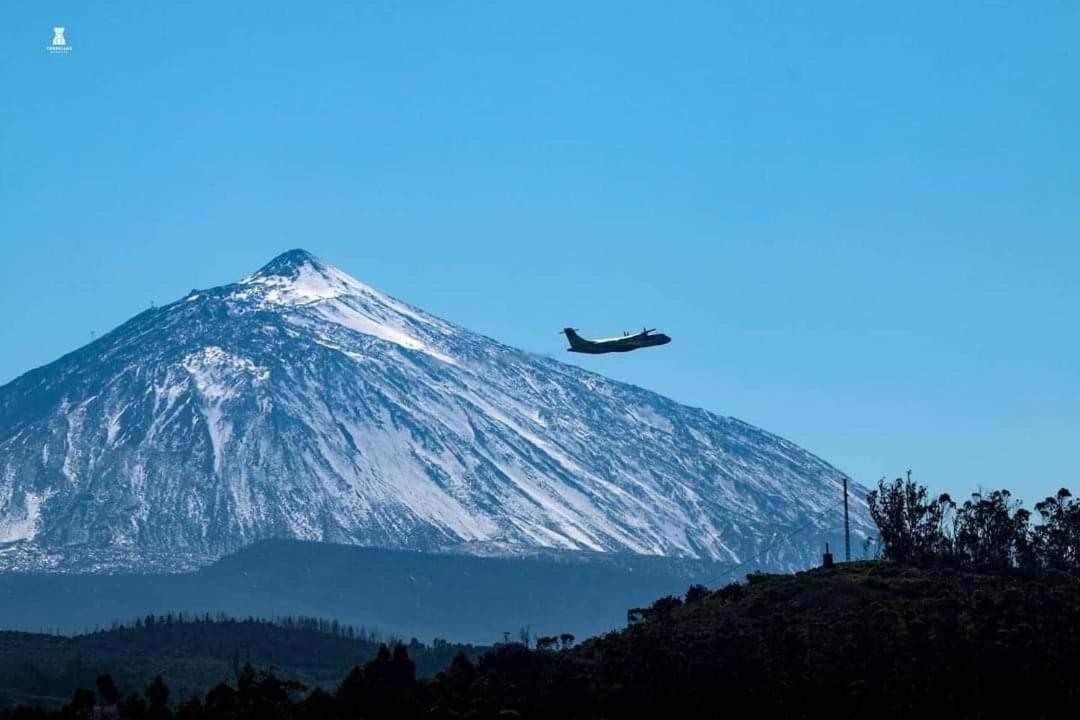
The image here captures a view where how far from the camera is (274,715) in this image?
191500 mm

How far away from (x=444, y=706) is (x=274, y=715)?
16.3 m

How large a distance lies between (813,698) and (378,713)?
42220mm

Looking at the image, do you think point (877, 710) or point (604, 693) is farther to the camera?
point (604, 693)

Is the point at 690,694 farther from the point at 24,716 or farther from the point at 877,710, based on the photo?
the point at 24,716

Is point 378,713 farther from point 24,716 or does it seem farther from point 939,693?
point 939,693

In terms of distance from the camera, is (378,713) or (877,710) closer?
(877,710)

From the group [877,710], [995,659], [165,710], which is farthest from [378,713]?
[995,659]

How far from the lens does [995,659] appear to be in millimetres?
198375

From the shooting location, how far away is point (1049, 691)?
189 metres

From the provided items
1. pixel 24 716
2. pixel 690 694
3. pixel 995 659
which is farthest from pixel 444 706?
pixel 995 659

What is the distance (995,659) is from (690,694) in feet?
99.2

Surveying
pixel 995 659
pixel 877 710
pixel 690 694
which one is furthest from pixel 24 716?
pixel 995 659

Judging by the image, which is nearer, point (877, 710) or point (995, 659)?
point (877, 710)

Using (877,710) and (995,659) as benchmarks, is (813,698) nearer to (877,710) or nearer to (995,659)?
(877,710)
